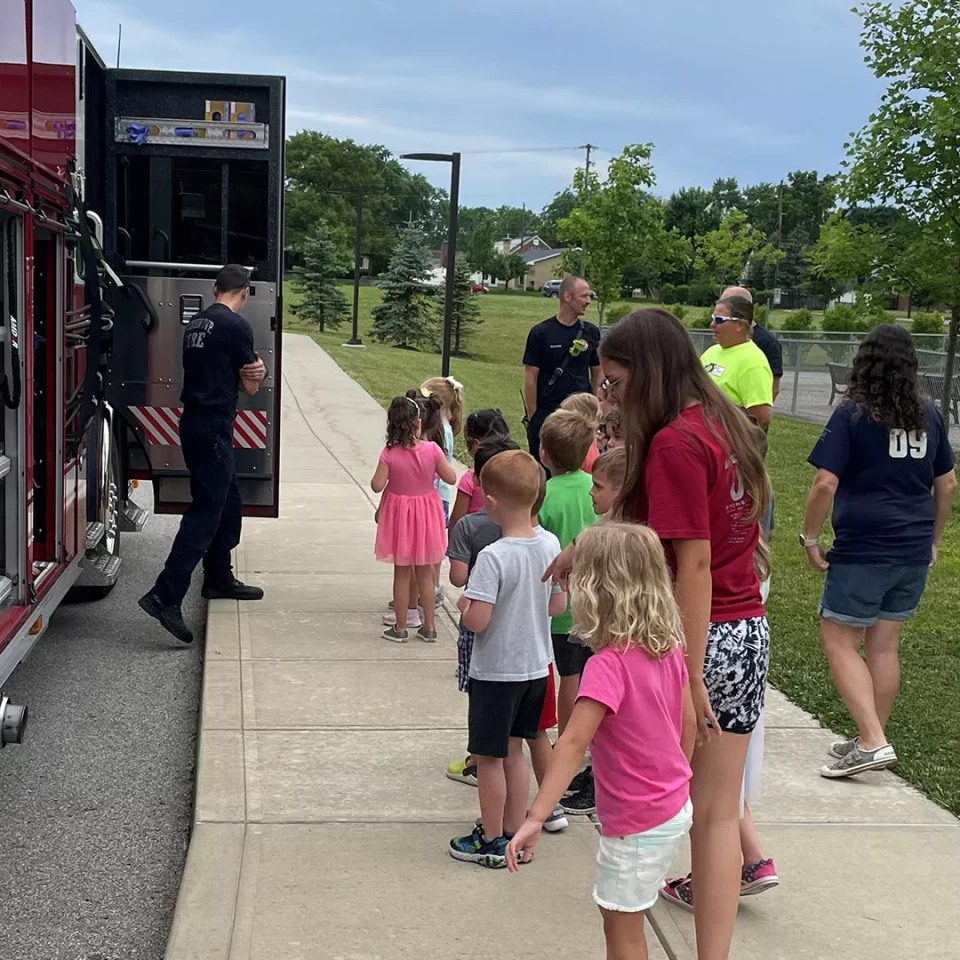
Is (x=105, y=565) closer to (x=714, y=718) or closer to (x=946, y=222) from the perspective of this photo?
(x=714, y=718)

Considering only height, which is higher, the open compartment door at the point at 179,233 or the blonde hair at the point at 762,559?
the open compartment door at the point at 179,233

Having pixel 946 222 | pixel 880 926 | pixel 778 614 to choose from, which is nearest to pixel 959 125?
pixel 946 222

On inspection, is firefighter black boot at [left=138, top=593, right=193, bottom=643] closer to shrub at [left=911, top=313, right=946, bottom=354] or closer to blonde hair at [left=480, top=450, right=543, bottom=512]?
blonde hair at [left=480, top=450, right=543, bottom=512]

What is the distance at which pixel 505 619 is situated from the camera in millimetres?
3926

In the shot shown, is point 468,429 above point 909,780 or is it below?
above

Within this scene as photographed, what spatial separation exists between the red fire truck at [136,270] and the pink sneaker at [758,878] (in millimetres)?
3263

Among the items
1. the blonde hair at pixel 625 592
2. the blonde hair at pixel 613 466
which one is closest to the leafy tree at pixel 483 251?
the blonde hair at pixel 613 466

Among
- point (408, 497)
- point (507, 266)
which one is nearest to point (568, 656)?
point (408, 497)

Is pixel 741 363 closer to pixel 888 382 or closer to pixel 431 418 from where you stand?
pixel 431 418

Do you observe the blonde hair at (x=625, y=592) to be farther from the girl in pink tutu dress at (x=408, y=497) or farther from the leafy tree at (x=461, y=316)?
the leafy tree at (x=461, y=316)

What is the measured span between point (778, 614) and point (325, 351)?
2676cm

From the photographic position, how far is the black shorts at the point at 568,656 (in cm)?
450

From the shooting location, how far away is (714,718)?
3.11 m

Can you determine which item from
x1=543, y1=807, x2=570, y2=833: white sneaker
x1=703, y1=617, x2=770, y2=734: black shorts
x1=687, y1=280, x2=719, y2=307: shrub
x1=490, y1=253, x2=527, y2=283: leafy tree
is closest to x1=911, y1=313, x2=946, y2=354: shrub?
x1=543, y1=807, x2=570, y2=833: white sneaker
